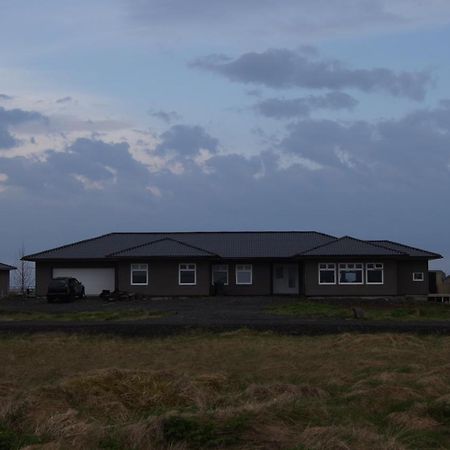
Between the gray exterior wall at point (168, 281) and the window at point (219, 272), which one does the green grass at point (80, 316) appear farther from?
the window at point (219, 272)

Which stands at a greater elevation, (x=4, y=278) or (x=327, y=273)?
(x=4, y=278)

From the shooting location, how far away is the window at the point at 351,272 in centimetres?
4553

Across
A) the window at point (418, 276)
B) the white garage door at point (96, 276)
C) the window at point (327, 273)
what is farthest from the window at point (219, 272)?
the window at point (418, 276)

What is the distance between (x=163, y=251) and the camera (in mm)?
46312

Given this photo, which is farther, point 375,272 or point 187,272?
point 187,272

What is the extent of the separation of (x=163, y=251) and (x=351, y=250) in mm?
11110

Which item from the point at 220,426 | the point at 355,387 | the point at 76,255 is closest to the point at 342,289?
the point at 76,255

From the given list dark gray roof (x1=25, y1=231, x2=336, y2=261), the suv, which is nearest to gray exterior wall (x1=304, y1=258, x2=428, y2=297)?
dark gray roof (x1=25, y1=231, x2=336, y2=261)

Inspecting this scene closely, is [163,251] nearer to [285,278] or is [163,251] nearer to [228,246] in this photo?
[228,246]

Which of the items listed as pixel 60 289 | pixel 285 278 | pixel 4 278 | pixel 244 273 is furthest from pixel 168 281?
pixel 4 278

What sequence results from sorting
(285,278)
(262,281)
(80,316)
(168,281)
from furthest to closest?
(285,278), (262,281), (168,281), (80,316)

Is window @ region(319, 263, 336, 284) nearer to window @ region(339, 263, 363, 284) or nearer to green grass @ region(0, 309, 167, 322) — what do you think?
window @ region(339, 263, 363, 284)

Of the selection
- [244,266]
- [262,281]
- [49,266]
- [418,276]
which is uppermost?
[49,266]

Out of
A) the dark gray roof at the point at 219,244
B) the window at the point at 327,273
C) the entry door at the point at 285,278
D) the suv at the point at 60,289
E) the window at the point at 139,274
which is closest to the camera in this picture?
the suv at the point at 60,289
